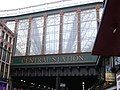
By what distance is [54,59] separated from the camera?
58500 millimetres

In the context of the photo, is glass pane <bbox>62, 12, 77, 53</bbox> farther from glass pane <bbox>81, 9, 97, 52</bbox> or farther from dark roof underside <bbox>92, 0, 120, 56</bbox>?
dark roof underside <bbox>92, 0, 120, 56</bbox>

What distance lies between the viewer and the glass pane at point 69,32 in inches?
2554

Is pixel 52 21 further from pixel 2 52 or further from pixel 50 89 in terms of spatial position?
pixel 50 89

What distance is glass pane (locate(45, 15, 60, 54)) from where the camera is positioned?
6700cm

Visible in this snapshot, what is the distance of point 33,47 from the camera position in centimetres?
6856

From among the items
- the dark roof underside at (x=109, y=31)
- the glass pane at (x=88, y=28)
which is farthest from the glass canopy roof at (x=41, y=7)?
the dark roof underside at (x=109, y=31)

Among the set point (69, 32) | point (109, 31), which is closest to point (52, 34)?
point (69, 32)

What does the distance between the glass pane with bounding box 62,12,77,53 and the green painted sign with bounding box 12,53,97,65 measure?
6.44 metres

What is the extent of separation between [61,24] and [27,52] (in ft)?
38.8

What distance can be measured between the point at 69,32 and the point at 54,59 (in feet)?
38.3

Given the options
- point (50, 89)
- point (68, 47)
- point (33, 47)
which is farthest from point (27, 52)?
point (50, 89)

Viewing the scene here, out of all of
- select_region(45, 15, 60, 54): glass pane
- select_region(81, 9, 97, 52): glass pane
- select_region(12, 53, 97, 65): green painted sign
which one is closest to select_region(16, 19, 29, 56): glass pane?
select_region(12, 53, 97, 65): green painted sign

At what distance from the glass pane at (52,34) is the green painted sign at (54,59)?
6.69 meters

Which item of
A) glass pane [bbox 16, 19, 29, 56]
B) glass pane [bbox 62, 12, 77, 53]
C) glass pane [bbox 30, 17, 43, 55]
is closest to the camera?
glass pane [bbox 62, 12, 77, 53]
